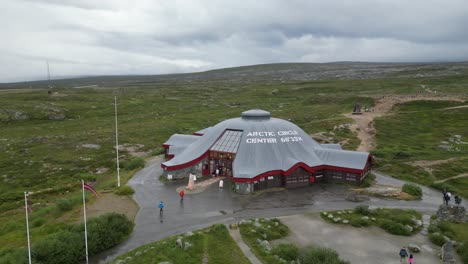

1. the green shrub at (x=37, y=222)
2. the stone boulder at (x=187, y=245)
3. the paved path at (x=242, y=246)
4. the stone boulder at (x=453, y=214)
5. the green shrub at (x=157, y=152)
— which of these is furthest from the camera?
the green shrub at (x=157, y=152)

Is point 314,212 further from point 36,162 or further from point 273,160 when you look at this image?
point 36,162

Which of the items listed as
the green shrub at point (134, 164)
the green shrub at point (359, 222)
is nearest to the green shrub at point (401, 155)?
the green shrub at point (359, 222)

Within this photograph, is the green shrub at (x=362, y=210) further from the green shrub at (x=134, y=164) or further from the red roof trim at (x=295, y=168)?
the green shrub at (x=134, y=164)

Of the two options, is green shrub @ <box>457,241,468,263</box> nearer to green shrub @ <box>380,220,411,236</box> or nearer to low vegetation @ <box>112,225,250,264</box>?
green shrub @ <box>380,220,411,236</box>

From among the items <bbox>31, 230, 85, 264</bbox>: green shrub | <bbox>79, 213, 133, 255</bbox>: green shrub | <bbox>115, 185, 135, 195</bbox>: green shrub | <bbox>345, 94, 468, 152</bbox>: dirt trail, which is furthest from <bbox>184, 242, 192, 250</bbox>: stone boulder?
<bbox>345, 94, 468, 152</bbox>: dirt trail

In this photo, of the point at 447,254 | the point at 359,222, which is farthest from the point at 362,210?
the point at 447,254
